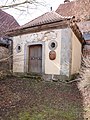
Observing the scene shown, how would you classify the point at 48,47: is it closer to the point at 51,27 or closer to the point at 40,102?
the point at 51,27

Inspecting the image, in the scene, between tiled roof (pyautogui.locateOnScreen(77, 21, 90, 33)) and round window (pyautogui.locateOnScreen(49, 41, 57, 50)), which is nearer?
round window (pyautogui.locateOnScreen(49, 41, 57, 50))

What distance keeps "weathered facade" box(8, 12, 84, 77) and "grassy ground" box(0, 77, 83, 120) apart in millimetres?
1397

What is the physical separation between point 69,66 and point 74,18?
7.90 feet

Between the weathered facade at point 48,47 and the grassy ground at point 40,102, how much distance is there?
55.0 inches

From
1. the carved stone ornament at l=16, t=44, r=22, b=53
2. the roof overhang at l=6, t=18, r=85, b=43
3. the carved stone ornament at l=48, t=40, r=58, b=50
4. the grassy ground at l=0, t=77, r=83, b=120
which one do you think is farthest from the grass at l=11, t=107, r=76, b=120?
the carved stone ornament at l=16, t=44, r=22, b=53

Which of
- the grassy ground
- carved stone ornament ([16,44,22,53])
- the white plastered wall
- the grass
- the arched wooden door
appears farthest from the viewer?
carved stone ornament ([16,44,22,53])

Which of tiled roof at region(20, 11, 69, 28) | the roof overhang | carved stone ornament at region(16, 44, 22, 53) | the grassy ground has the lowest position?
the grassy ground

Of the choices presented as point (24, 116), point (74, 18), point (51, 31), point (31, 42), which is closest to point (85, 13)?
point (74, 18)

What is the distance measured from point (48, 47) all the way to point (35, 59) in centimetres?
129

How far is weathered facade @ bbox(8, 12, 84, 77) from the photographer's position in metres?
8.80

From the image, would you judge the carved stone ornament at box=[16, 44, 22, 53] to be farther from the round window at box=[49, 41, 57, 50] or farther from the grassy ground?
the grassy ground

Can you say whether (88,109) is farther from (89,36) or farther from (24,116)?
(89,36)

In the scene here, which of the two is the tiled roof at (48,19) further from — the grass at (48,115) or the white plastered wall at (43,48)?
the grass at (48,115)

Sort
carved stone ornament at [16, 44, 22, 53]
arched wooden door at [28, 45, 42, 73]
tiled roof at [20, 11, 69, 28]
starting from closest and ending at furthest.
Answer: tiled roof at [20, 11, 69, 28]
arched wooden door at [28, 45, 42, 73]
carved stone ornament at [16, 44, 22, 53]
